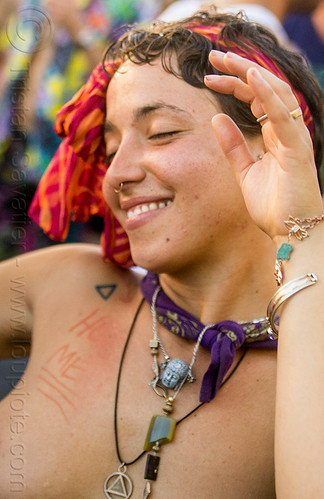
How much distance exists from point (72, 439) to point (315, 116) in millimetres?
1332

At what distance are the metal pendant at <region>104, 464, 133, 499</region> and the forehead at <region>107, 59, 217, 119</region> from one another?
108 cm

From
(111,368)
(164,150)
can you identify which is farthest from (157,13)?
(111,368)

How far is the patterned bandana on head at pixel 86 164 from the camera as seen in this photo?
6.94 ft

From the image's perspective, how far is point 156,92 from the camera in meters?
1.94

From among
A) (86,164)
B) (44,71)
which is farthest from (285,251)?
(44,71)

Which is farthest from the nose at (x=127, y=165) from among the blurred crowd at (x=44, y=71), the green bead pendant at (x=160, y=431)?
the blurred crowd at (x=44, y=71)

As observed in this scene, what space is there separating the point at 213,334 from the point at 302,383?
58cm

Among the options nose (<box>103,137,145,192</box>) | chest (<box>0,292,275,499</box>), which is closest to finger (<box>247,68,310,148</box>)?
nose (<box>103,137,145,192</box>)

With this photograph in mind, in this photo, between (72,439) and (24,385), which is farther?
(24,385)

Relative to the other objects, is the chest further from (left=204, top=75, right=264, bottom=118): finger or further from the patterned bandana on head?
(left=204, top=75, right=264, bottom=118): finger

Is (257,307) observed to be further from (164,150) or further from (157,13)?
(157,13)

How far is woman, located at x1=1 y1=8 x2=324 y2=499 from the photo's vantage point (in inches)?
65.2

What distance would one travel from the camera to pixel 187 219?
188 cm

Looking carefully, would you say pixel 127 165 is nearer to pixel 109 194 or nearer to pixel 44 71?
pixel 109 194
